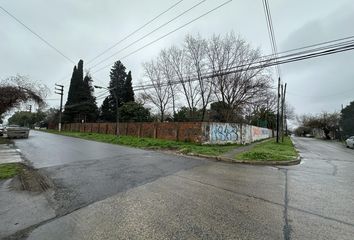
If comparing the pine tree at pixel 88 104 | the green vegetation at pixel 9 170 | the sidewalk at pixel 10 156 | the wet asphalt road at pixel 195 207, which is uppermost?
the pine tree at pixel 88 104

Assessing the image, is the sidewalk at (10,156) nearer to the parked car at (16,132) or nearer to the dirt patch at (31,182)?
the dirt patch at (31,182)

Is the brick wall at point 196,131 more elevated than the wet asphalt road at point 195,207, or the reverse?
the brick wall at point 196,131

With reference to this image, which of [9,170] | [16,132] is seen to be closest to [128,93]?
→ [16,132]

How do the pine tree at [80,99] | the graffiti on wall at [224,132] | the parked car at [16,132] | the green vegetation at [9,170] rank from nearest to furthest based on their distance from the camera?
the green vegetation at [9,170]
the graffiti on wall at [224,132]
the parked car at [16,132]
the pine tree at [80,99]

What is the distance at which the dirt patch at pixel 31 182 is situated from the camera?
698cm

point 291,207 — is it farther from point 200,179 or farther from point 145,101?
point 145,101

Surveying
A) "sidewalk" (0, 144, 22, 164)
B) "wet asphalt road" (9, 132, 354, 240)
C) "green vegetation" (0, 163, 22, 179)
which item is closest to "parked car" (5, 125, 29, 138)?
"sidewalk" (0, 144, 22, 164)

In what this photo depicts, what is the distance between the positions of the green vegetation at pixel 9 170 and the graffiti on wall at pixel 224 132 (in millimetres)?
16007

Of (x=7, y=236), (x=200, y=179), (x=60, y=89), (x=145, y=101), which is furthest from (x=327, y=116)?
(x=7, y=236)

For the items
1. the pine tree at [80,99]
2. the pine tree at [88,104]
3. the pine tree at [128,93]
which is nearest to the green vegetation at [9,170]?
the pine tree at [128,93]

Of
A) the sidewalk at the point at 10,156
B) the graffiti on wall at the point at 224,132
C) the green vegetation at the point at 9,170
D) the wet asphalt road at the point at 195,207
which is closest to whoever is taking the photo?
the wet asphalt road at the point at 195,207

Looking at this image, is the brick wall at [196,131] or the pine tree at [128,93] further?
the pine tree at [128,93]

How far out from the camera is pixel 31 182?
25.1 ft

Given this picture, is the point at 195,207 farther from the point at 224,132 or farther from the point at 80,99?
the point at 80,99
